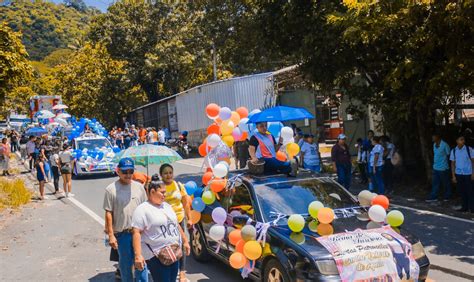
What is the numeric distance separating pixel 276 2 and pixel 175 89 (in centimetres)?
2805

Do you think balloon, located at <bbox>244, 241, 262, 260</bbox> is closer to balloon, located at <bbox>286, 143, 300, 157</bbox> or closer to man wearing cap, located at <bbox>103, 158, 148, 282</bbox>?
man wearing cap, located at <bbox>103, 158, 148, 282</bbox>

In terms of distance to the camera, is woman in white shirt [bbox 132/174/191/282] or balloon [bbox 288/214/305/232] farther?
balloon [bbox 288/214/305/232]

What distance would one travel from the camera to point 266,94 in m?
24.1

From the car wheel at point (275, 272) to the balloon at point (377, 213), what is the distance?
51.8 inches

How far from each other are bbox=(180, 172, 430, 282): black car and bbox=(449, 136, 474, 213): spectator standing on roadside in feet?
15.6

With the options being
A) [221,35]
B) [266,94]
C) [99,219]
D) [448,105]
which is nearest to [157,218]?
[99,219]

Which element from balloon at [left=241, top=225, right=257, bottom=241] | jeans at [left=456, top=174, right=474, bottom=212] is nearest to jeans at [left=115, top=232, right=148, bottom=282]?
balloon at [left=241, top=225, right=257, bottom=241]

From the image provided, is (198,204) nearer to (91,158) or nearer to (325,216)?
(325,216)

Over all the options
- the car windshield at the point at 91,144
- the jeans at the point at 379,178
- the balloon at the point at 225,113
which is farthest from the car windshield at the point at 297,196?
the car windshield at the point at 91,144

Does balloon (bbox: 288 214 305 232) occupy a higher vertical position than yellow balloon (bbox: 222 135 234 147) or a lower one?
lower

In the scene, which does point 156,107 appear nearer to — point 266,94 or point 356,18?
point 266,94

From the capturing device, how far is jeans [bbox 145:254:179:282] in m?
4.67

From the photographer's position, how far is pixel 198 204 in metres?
7.08

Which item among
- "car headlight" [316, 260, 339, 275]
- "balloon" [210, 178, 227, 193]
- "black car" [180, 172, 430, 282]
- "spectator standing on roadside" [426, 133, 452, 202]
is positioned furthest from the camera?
"spectator standing on roadside" [426, 133, 452, 202]
